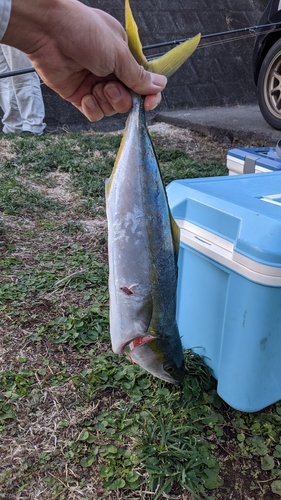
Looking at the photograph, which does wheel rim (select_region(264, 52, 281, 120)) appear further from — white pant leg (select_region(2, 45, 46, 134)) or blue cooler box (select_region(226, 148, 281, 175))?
white pant leg (select_region(2, 45, 46, 134))

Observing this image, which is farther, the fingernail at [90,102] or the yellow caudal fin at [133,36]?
the fingernail at [90,102]

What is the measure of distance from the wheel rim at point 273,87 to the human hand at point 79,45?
3.98 m

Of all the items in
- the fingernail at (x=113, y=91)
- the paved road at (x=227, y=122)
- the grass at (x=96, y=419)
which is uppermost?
the fingernail at (x=113, y=91)

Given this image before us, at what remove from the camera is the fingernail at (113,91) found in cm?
179

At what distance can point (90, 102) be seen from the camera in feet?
6.68

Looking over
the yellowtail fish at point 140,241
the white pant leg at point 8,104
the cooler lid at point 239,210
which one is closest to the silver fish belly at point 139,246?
the yellowtail fish at point 140,241

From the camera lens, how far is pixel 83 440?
184 cm

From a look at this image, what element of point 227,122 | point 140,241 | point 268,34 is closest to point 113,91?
point 140,241

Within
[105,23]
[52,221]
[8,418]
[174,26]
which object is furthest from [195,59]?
[8,418]

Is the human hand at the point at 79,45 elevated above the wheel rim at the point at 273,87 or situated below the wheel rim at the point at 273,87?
above

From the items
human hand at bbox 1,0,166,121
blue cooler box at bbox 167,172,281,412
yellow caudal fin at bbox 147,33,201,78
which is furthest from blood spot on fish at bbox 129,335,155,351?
yellow caudal fin at bbox 147,33,201,78

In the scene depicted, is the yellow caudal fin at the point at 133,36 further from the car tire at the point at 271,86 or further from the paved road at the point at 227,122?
the paved road at the point at 227,122

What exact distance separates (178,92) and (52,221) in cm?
622

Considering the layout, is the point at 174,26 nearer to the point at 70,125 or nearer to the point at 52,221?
the point at 70,125
